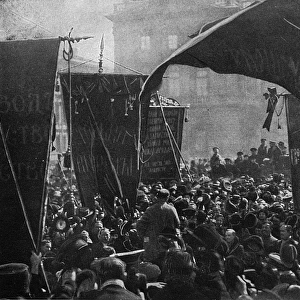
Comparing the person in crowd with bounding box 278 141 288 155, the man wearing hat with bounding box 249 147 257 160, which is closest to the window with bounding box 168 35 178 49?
the person in crowd with bounding box 278 141 288 155

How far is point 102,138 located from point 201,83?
1.86m

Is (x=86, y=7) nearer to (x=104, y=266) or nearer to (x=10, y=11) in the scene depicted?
(x=10, y=11)

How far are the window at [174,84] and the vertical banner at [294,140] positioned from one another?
6.21ft

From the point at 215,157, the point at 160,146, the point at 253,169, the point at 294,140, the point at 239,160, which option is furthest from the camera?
the point at 253,169

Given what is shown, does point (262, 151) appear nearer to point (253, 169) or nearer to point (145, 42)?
point (253, 169)

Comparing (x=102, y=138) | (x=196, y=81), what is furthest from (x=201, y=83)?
(x=102, y=138)

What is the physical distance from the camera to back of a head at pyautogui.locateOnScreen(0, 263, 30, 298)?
6.35m

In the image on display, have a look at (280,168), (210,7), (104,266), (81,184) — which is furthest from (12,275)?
(280,168)

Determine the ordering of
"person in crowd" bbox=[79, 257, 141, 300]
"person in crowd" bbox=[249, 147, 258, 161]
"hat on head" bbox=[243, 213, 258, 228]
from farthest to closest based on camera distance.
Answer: "person in crowd" bbox=[249, 147, 258, 161] < "hat on head" bbox=[243, 213, 258, 228] < "person in crowd" bbox=[79, 257, 141, 300]

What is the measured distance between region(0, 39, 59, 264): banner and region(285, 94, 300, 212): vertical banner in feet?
10.7

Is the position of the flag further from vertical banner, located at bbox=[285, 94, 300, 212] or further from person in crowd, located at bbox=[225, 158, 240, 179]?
person in crowd, located at bbox=[225, 158, 240, 179]

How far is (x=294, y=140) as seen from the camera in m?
9.07

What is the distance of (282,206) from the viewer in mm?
9289

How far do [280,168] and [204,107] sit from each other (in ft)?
8.41
